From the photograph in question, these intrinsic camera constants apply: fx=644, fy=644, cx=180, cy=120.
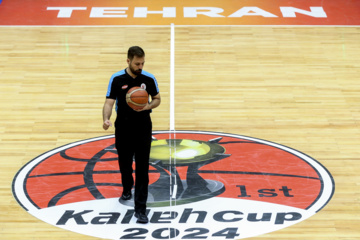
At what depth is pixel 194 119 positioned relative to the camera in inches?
314

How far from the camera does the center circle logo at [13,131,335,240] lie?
5.78m

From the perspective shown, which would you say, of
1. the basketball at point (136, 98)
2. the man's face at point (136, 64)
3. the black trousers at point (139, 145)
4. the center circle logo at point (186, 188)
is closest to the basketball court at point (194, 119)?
the center circle logo at point (186, 188)

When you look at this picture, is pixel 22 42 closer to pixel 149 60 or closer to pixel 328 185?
pixel 149 60

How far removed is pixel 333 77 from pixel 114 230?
465cm

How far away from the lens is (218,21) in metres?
11.0

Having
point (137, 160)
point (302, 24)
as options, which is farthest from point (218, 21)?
point (137, 160)

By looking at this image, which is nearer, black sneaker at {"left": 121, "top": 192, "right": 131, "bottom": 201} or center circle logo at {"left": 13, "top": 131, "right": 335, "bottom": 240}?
center circle logo at {"left": 13, "top": 131, "right": 335, "bottom": 240}

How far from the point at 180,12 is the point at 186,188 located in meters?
5.61

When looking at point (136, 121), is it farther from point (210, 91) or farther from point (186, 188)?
point (210, 91)

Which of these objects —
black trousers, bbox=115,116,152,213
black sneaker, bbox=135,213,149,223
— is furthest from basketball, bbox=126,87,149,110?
black sneaker, bbox=135,213,149,223

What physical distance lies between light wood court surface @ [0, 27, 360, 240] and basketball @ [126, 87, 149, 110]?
1224 mm

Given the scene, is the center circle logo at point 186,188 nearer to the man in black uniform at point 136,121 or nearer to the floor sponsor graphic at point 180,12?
the man in black uniform at point 136,121

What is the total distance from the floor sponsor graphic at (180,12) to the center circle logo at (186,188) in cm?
392

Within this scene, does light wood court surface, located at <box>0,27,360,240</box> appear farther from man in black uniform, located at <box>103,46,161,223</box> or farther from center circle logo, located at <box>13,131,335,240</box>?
man in black uniform, located at <box>103,46,161,223</box>
